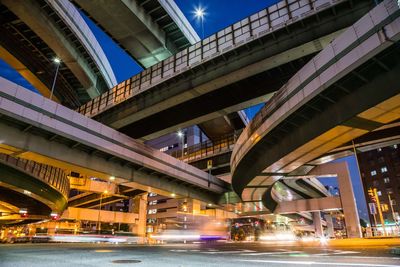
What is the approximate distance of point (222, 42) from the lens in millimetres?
21422

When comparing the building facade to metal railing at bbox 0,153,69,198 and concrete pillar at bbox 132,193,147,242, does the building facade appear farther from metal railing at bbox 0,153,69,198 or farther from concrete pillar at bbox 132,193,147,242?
metal railing at bbox 0,153,69,198

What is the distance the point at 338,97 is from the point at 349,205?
32.1m

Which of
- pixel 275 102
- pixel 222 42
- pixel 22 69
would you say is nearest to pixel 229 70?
pixel 222 42

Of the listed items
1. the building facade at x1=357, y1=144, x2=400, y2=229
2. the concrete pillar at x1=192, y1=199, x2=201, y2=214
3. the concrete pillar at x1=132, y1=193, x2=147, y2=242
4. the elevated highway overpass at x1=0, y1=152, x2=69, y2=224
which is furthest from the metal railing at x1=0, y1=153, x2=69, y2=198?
the building facade at x1=357, y1=144, x2=400, y2=229

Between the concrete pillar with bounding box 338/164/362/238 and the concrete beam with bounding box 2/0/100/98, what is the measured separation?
1560 inches

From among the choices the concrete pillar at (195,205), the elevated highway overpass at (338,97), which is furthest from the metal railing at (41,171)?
the elevated highway overpass at (338,97)

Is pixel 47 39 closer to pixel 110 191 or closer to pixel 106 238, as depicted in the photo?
pixel 110 191

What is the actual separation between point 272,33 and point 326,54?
6.72 meters

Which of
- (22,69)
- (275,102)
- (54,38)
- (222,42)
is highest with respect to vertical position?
(54,38)

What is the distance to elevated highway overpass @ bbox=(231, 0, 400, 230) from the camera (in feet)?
33.9

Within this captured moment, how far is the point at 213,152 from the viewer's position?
44406 mm

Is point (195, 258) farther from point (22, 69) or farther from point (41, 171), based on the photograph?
point (22, 69)

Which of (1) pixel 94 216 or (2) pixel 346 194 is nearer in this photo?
(2) pixel 346 194

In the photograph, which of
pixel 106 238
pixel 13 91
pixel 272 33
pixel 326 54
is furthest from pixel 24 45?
pixel 326 54
